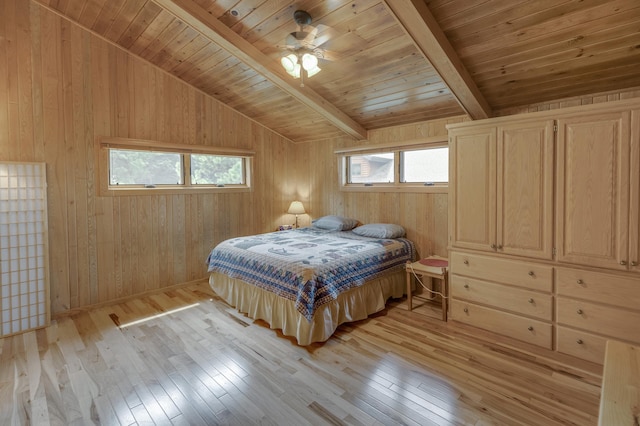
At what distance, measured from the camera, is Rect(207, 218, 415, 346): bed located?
8.89 feet

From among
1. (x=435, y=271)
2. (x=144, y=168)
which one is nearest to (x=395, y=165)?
(x=435, y=271)

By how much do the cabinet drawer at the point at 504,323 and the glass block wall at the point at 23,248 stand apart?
4.04 metres

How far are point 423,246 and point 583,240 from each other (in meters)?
1.71

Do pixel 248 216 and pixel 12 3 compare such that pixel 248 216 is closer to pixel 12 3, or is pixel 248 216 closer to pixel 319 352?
pixel 319 352

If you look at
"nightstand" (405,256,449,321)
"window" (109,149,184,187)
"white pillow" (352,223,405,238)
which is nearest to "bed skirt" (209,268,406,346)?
"nightstand" (405,256,449,321)

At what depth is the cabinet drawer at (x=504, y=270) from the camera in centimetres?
259

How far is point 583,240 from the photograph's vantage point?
2.41 metres

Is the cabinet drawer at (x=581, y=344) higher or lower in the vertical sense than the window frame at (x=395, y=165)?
lower

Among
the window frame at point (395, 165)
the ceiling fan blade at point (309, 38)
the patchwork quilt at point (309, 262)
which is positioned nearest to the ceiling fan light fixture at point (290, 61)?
the ceiling fan blade at point (309, 38)

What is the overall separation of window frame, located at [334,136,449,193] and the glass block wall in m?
3.50

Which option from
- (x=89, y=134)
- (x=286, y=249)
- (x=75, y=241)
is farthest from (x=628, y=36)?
(x=75, y=241)

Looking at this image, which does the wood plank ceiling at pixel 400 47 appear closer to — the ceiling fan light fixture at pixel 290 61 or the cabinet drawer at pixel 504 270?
the ceiling fan light fixture at pixel 290 61

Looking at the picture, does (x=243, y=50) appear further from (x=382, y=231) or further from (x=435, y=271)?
(x=435, y=271)

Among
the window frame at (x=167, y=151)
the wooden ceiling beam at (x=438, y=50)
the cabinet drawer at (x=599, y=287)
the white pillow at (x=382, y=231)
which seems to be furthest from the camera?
the white pillow at (x=382, y=231)
